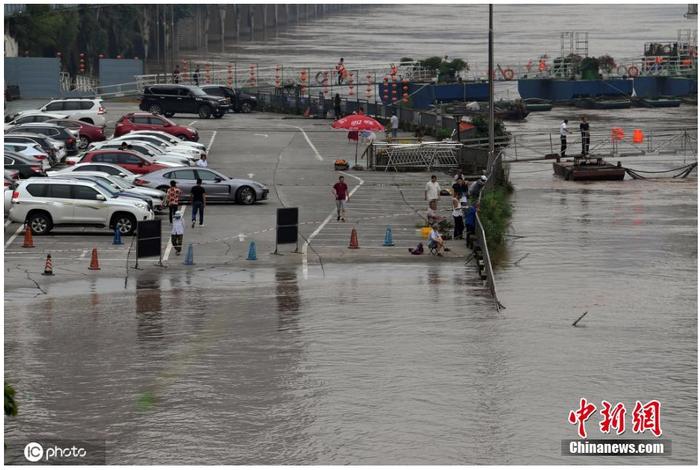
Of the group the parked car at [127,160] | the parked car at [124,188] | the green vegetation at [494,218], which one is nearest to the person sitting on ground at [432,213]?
the green vegetation at [494,218]

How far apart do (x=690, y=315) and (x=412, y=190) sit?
20.4 meters

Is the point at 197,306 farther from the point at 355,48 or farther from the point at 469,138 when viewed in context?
the point at 355,48

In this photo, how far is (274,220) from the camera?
43844mm

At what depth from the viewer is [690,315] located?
1250 inches

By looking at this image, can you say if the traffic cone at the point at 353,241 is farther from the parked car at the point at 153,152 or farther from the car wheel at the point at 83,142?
the car wheel at the point at 83,142

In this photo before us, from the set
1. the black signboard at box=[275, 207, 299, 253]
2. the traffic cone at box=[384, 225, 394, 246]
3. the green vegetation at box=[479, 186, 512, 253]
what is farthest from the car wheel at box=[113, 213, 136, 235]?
the green vegetation at box=[479, 186, 512, 253]

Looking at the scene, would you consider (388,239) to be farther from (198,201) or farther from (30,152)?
(30,152)

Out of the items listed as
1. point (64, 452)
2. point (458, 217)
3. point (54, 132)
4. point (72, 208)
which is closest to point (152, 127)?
point (54, 132)

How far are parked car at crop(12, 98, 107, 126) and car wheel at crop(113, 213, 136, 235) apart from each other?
87.2ft

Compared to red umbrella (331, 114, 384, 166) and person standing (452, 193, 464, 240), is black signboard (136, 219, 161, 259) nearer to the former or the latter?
person standing (452, 193, 464, 240)

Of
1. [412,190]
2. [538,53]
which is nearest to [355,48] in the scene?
[538,53]

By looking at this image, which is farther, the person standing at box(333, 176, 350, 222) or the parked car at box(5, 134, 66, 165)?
the parked car at box(5, 134, 66, 165)

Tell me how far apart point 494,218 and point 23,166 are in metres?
17.7

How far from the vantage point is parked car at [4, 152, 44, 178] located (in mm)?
49656
